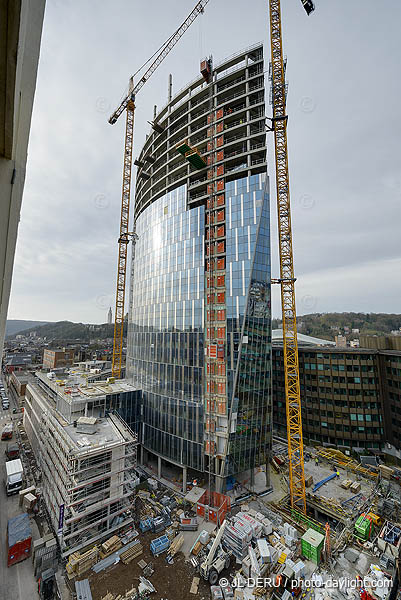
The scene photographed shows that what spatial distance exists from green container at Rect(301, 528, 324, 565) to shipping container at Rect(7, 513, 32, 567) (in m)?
28.9

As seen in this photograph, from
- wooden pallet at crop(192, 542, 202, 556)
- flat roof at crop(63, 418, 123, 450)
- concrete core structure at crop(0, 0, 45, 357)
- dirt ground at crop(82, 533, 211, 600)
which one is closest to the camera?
concrete core structure at crop(0, 0, 45, 357)

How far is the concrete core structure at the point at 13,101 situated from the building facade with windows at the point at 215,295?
36.3 metres

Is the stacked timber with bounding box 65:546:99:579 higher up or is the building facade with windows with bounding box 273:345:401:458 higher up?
the building facade with windows with bounding box 273:345:401:458

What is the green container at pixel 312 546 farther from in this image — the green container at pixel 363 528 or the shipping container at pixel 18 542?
the shipping container at pixel 18 542

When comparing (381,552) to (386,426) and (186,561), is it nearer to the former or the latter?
(186,561)

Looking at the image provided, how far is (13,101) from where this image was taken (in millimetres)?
2141

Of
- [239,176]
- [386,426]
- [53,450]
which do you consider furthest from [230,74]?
[386,426]

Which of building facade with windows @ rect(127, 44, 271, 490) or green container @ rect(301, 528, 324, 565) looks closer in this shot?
green container @ rect(301, 528, 324, 565)

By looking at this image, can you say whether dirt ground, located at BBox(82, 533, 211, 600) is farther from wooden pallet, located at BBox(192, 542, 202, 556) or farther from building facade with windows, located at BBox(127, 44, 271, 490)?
building facade with windows, located at BBox(127, 44, 271, 490)

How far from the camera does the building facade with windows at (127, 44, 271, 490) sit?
38406 millimetres

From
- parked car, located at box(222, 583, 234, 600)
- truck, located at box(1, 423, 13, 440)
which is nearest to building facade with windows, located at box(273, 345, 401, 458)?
parked car, located at box(222, 583, 234, 600)

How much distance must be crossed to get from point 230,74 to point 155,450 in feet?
213

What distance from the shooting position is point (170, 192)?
51.1m

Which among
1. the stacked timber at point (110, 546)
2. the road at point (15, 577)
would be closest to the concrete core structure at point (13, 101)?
the stacked timber at point (110, 546)
